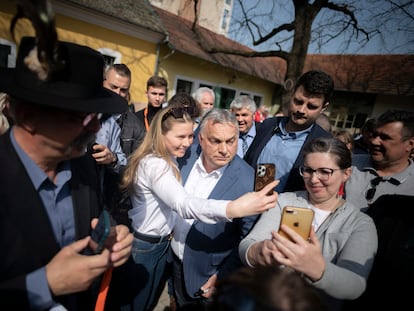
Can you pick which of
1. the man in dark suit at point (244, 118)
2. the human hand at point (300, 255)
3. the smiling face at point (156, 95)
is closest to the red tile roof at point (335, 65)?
the smiling face at point (156, 95)

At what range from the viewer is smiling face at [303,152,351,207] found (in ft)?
5.52

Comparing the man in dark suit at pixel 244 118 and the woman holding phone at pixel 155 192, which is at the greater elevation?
the man in dark suit at pixel 244 118

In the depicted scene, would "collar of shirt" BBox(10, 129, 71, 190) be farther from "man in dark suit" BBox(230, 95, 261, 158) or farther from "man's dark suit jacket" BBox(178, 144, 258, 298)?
"man in dark suit" BBox(230, 95, 261, 158)

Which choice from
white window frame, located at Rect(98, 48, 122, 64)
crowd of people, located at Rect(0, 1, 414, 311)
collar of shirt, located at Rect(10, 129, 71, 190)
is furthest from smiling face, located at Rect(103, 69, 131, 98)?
white window frame, located at Rect(98, 48, 122, 64)

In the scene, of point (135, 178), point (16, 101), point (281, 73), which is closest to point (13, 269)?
point (16, 101)

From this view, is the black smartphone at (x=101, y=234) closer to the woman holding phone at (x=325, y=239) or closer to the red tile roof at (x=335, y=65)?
the woman holding phone at (x=325, y=239)

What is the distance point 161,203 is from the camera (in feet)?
6.51

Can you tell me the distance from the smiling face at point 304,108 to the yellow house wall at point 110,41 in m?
6.62

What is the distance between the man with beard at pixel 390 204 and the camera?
1.37 m

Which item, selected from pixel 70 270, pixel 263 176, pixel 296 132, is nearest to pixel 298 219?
pixel 263 176

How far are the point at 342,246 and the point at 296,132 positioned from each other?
4.73 feet

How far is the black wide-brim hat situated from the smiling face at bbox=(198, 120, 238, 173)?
108 cm

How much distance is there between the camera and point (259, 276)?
26.7 inches

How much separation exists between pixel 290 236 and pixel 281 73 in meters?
19.2
